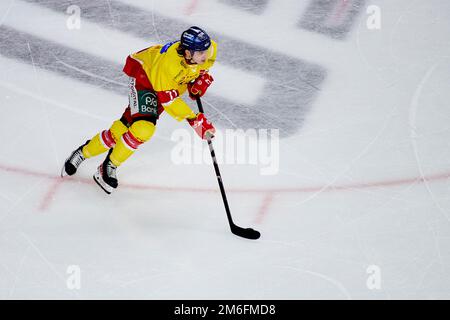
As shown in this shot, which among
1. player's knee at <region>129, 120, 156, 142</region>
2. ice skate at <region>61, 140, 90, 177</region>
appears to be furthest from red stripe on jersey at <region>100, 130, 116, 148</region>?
player's knee at <region>129, 120, 156, 142</region>

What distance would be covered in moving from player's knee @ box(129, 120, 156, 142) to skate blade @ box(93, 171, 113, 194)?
515 mm

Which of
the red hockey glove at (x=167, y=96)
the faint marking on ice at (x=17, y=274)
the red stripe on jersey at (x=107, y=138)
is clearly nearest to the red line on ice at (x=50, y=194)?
the faint marking on ice at (x=17, y=274)

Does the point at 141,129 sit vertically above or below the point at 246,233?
above

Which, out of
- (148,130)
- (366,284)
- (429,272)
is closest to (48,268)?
(148,130)

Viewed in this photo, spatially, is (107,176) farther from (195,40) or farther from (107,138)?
(195,40)

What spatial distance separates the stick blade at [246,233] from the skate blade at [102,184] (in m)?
0.87

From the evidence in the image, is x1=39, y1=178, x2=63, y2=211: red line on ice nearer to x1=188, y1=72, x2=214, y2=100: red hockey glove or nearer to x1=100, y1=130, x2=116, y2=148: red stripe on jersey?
x1=100, y1=130, x2=116, y2=148: red stripe on jersey

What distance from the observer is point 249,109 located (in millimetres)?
6273

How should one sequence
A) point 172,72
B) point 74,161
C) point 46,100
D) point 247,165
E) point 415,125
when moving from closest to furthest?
point 172,72 < point 74,161 < point 247,165 < point 415,125 < point 46,100

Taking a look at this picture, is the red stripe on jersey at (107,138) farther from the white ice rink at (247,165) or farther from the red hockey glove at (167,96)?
the red hockey glove at (167,96)

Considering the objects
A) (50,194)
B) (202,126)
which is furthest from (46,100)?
(202,126)

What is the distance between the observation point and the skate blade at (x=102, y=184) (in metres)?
5.54

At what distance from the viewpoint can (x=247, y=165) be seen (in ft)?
19.1

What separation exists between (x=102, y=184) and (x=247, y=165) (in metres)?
0.99
